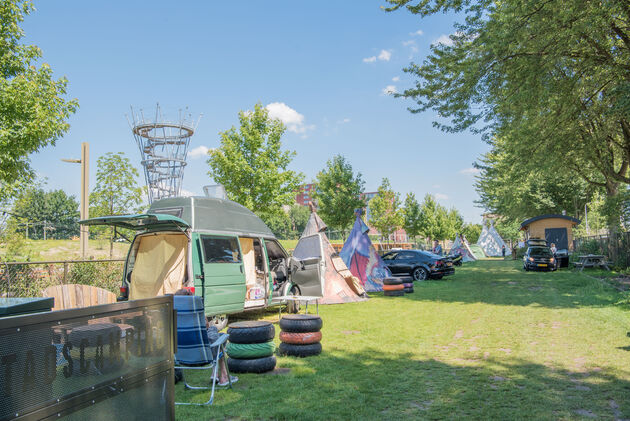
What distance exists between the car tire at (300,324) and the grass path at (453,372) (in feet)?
1.47

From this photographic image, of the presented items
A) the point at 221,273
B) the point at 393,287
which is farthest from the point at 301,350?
the point at 393,287

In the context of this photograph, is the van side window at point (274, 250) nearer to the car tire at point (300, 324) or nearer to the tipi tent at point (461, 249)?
the car tire at point (300, 324)

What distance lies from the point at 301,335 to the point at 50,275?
7158 mm

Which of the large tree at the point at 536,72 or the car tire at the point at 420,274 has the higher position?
the large tree at the point at 536,72

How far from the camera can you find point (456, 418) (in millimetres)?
4406

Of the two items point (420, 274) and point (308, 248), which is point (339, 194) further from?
point (308, 248)

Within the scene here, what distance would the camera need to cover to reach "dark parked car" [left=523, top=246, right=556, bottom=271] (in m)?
25.0

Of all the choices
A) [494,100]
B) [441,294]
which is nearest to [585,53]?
[494,100]

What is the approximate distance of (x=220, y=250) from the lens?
9.20 m

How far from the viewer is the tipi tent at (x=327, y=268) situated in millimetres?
13836

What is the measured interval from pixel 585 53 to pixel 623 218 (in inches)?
449

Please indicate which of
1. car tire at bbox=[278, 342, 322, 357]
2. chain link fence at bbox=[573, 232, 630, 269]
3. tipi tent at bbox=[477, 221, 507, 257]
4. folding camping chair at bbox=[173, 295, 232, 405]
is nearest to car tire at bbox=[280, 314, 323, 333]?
car tire at bbox=[278, 342, 322, 357]

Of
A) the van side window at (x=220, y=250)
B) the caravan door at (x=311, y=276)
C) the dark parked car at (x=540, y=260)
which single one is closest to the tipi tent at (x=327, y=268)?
the caravan door at (x=311, y=276)

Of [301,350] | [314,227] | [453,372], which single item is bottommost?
[453,372]
